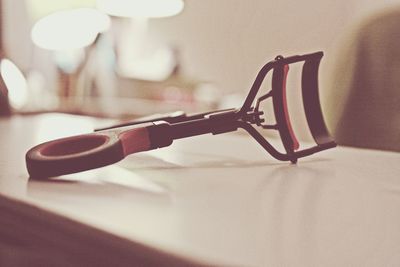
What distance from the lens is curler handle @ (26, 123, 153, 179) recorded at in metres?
0.37

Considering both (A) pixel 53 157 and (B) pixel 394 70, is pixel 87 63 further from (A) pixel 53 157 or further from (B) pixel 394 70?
(A) pixel 53 157

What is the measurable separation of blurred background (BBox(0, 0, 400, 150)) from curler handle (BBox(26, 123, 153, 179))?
0.52 m

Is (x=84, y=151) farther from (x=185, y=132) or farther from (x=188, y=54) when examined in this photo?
(x=188, y=54)

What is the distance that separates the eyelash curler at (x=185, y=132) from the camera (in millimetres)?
375

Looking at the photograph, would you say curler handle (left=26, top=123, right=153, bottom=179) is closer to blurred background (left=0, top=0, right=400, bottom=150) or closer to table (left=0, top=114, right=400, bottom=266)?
table (left=0, top=114, right=400, bottom=266)

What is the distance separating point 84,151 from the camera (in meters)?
0.40

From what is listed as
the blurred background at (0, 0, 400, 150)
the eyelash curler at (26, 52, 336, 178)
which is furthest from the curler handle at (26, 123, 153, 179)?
the blurred background at (0, 0, 400, 150)

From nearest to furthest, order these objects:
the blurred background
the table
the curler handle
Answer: the table
the curler handle
the blurred background

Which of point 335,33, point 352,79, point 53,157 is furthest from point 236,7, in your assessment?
point 53,157

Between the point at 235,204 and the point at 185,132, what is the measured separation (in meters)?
0.13

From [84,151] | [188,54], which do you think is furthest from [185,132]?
[188,54]

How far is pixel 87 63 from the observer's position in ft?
7.65

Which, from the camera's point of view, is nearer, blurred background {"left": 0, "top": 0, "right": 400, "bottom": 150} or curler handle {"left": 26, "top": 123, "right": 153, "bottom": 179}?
curler handle {"left": 26, "top": 123, "right": 153, "bottom": 179}

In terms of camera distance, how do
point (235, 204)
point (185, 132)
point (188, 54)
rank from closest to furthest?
1. point (235, 204)
2. point (185, 132)
3. point (188, 54)
